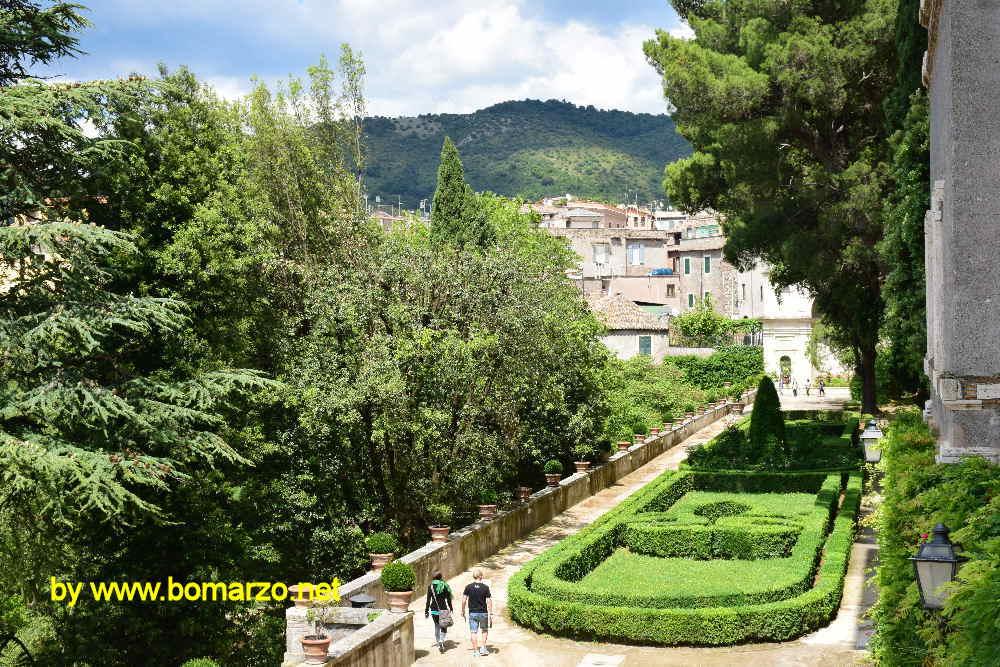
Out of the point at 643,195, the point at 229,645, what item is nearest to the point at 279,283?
the point at 229,645

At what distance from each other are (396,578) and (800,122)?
18366 millimetres

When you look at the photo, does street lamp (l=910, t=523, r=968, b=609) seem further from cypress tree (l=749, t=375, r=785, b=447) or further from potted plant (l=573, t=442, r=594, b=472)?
cypress tree (l=749, t=375, r=785, b=447)

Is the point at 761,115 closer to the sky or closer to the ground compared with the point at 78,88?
closer to the sky

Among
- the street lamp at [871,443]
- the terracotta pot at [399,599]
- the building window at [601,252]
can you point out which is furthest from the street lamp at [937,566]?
the building window at [601,252]

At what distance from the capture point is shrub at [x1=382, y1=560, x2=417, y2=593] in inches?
607

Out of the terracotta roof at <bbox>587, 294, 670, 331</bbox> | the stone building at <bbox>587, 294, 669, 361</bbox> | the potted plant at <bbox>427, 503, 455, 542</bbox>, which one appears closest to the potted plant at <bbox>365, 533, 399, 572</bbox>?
the potted plant at <bbox>427, 503, 455, 542</bbox>

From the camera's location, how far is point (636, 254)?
89875mm

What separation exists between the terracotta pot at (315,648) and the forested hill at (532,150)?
122 metres

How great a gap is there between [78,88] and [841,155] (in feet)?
69.8

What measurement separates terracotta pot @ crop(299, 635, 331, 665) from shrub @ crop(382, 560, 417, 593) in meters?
3.46

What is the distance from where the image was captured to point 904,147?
59.4ft

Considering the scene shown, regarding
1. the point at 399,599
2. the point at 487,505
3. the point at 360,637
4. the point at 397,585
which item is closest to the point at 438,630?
the point at 399,599

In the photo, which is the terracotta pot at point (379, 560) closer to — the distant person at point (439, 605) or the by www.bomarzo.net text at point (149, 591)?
the by www.bomarzo.net text at point (149, 591)

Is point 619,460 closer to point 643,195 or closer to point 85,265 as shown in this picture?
point 85,265
